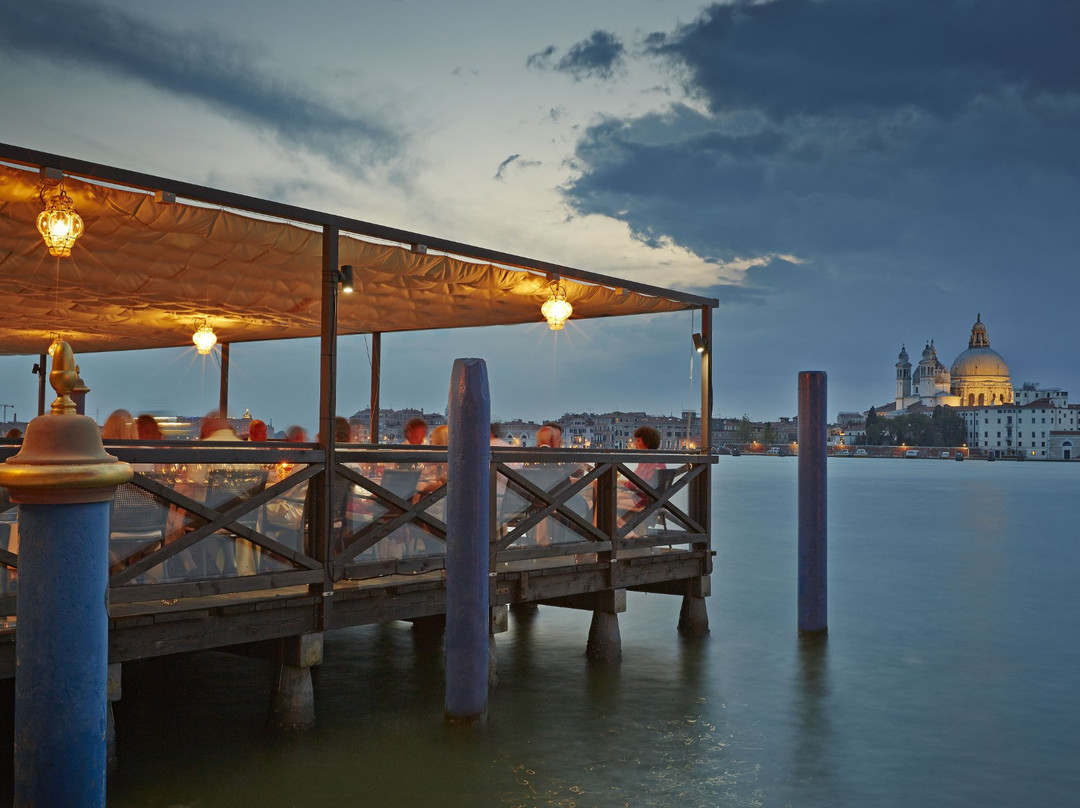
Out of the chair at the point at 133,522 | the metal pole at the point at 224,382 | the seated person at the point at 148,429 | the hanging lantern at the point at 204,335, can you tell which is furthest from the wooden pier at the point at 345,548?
the metal pole at the point at 224,382

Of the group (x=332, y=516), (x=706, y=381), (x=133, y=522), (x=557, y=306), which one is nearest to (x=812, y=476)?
(x=706, y=381)

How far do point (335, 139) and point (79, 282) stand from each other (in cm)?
1240

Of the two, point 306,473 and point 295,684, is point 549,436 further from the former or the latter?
point 295,684

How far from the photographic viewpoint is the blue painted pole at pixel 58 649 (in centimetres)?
371

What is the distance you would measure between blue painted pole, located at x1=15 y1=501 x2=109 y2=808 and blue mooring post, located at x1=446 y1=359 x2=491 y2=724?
3.62 metres

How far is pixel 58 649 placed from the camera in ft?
12.2

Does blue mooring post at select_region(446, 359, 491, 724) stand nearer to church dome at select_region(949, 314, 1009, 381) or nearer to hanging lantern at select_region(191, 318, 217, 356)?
hanging lantern at select_region(191, 318, 217, 356)

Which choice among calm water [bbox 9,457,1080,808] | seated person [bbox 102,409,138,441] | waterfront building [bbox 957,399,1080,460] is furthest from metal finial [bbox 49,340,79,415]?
waterfront building [bbox 957,399,1080,460]

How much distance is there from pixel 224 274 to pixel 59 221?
269 centimetres

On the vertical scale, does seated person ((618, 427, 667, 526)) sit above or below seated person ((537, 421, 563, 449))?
below

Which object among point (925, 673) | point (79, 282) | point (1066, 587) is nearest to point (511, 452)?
point (79, 282)

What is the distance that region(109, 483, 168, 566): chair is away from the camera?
20.1 ft

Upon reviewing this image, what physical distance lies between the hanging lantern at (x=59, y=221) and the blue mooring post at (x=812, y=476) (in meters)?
7.88

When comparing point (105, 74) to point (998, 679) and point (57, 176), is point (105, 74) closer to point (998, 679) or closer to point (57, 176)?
point (57, 176)
